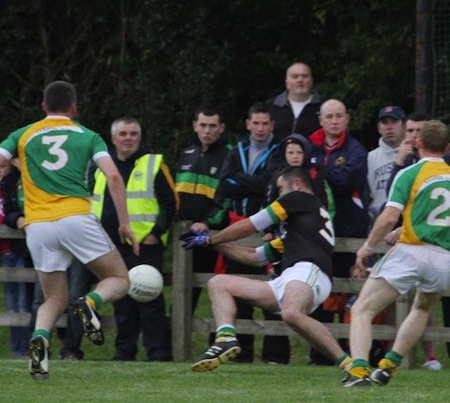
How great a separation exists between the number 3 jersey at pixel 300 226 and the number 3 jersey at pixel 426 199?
993 millimetres

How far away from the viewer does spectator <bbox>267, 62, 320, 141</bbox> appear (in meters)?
14.5

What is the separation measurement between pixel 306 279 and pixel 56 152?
201 cm

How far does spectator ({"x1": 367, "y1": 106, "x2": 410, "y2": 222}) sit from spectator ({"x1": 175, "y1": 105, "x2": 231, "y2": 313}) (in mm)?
1332

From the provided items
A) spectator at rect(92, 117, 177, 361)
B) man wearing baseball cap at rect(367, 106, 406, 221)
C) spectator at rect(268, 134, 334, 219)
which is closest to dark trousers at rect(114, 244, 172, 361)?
spectator at rect(92, 117, 177, 361)

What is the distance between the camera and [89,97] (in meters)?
22.5

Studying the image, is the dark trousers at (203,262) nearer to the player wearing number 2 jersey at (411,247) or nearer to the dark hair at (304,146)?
the dark hair at (304,146)

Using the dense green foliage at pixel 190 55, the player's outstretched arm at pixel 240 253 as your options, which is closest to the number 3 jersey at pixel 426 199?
the player's outstretched arm at pixel 240 253

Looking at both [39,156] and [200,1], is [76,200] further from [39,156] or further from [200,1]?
[200,1]

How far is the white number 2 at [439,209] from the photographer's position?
10.9m

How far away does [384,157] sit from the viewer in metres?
14.0

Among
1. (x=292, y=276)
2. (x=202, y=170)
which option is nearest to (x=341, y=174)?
(x=202, y=170)

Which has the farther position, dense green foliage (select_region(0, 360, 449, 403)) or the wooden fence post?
the wooden fence post

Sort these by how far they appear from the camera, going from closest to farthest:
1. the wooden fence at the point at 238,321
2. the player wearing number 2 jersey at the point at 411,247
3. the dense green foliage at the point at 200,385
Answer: the dense green foliage at the point at 200,385
the player wearing number 2 jersey at the point at 411,247
the wooden fence at the point at 238,321

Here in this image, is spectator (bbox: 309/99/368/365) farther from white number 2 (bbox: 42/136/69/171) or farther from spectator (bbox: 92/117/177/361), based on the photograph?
white number 2 (bbox: 42/136/69/171)
